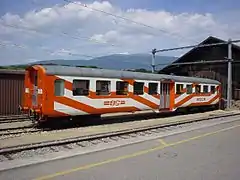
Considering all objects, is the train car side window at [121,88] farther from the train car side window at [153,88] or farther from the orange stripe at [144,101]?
the train car side window at [153,88]

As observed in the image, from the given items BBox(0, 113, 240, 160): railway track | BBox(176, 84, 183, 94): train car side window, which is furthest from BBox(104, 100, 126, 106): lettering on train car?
BBox(176, 84, 183, 94): train car side window

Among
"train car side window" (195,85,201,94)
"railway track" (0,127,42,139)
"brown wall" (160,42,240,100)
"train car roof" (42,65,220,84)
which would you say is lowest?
"railway track" (0,127,42,139)

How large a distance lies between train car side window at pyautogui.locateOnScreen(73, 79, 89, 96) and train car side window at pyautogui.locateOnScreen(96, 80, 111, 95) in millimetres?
698

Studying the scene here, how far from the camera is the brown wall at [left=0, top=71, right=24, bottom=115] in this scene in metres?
18.2

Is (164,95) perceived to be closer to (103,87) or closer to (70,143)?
(103,87)

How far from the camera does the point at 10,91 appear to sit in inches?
727

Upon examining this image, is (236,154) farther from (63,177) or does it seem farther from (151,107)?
(151,107)

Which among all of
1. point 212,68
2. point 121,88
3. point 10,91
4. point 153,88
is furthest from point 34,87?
point 212,68

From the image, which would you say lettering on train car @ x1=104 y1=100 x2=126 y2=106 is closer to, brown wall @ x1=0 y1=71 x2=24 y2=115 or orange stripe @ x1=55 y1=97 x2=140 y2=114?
orange stripe @ x1=55 y1=97 x2=140 y2=114

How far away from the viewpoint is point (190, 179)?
655 centimetres

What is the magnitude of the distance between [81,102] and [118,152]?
245 inches

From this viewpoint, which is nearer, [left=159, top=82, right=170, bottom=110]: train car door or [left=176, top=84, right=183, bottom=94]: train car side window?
[left=159, top=82, right=170, bottom=110]: train car door

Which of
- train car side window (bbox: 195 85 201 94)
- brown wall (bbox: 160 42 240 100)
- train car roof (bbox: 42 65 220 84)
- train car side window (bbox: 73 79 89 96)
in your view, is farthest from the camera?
brown wall (bbox: 160 42 240 100)

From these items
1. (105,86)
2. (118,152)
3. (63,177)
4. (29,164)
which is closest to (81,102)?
(105,86)
